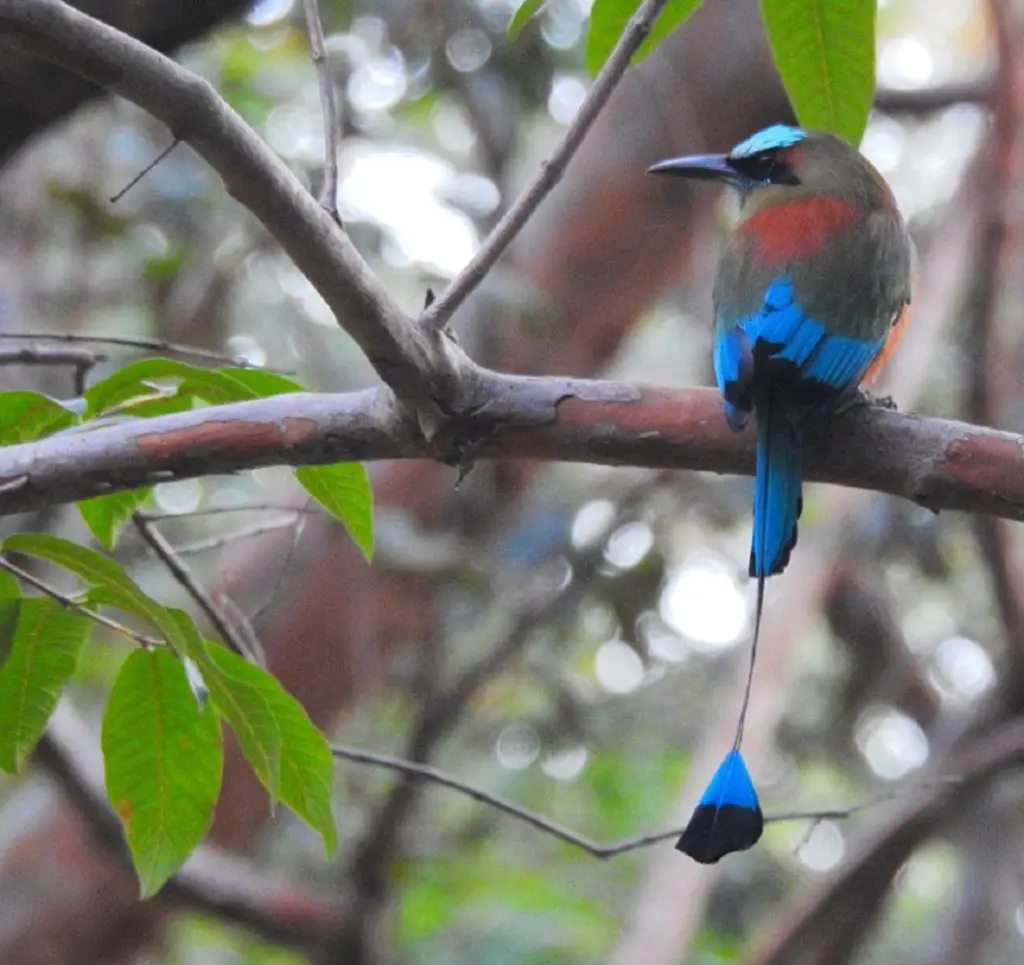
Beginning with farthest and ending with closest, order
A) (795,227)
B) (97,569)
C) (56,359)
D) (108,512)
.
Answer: (795,227) < (56,359) < (108,512) < (97,569)

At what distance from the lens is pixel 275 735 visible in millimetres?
1478

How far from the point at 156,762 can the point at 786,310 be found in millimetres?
991

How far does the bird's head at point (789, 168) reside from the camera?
2.18 metres

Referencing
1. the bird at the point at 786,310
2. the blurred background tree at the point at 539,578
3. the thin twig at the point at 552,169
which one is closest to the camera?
the thin twig at the point at 552,169

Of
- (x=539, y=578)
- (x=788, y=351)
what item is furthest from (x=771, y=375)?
(x=539, y=578)

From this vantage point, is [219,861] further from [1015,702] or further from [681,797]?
[1015,702]

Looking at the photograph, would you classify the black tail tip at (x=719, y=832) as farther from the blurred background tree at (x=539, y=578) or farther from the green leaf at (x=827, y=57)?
the blurred background tree at (x=539, y=578)

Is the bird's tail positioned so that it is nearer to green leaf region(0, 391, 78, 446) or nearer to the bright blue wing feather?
the bright blue wing feather

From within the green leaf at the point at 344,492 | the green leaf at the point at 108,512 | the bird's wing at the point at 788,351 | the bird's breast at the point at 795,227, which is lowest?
the green leaf at the point at 108,512

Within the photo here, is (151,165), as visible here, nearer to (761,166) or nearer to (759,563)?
(759,563)

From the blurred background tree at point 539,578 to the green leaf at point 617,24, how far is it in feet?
5.09

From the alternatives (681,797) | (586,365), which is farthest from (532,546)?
Result: (681,797)

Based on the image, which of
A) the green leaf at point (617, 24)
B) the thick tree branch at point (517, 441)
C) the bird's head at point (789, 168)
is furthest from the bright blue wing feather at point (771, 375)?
the green leaf at point (617, 24)

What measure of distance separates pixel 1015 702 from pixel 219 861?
2031mm
